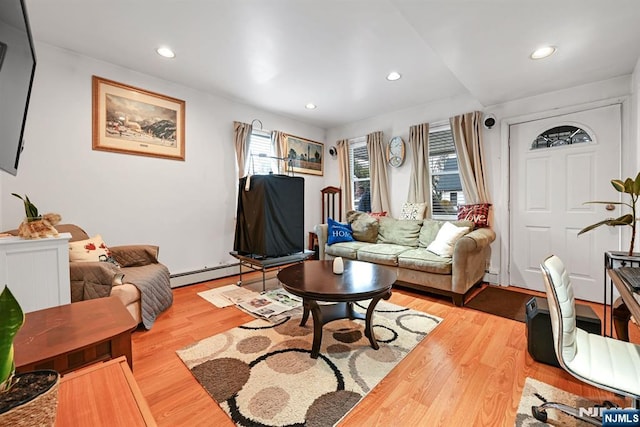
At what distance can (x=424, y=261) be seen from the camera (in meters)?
2.92

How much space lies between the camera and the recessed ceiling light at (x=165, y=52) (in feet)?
8.39

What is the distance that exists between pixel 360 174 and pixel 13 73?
4.23 meters

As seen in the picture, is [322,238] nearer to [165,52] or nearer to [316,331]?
[316,331]

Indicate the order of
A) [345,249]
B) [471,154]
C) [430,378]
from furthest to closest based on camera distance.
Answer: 1. [345,249]
2. [471,154]
3. [430,378]

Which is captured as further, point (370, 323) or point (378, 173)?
point (378, 173)

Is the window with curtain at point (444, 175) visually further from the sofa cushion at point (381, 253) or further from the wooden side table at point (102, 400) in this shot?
the wooden side table at point (102, 400)

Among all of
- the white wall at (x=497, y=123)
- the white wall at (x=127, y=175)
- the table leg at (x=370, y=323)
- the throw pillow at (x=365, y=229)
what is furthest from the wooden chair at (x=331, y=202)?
the table leg at (x=370, y=323)

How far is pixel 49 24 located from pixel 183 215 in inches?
81.1

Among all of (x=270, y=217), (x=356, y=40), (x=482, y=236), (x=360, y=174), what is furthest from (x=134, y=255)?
(x=482, y=236)

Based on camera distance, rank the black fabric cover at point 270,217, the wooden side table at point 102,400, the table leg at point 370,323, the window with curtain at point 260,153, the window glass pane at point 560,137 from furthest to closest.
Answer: the window with curtain at point 260,153 < the black fabric cover at point 270,217 < the window glass pane at point 560,137 < the table leg at point 370,323 < the wooden side table at point 102,400

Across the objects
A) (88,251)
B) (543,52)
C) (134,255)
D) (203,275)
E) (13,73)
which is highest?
(543,52)

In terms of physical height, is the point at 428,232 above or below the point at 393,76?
below

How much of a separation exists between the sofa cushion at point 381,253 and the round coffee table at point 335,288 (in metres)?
0.89

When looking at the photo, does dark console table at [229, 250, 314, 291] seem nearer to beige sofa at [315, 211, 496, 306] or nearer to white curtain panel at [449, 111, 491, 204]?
beige sofa at [315, 211, 496, 306]
